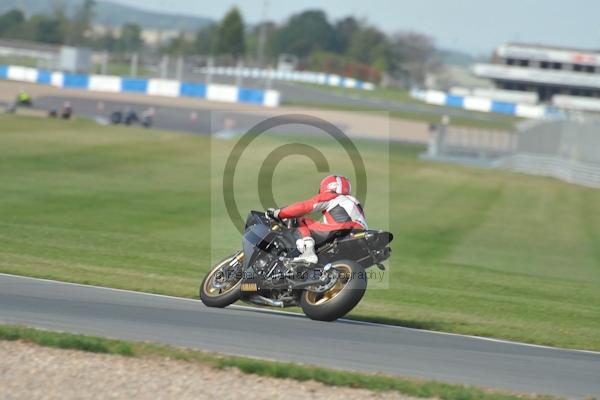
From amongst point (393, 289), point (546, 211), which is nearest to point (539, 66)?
point (546, 211)

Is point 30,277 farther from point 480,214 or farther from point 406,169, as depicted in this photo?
point 406,169

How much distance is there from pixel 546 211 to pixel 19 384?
27.5m

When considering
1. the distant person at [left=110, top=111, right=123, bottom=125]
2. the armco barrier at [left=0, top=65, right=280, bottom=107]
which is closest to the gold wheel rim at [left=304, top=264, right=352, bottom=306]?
the distant person at [left=110, top=111, right=123, bottom=125]

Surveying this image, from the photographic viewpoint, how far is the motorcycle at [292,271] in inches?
432

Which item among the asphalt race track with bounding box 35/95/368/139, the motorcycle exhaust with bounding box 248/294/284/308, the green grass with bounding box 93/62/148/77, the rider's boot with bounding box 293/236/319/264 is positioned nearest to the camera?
Answer: the rider's boot with bounding box 293/236/319/264

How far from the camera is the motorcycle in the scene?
11.0 m

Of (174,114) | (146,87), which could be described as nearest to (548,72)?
(146,87)

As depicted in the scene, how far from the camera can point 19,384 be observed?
7.81 metres

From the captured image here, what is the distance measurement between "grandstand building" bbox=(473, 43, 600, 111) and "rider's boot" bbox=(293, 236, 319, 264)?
12136cm

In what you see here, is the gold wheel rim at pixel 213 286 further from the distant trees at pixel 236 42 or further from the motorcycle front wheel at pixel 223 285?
the distant trees at pixel 236 42

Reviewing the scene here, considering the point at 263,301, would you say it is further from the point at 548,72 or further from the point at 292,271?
the point at 548,72

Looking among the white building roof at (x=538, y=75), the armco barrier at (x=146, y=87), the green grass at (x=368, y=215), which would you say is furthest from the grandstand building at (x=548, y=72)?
the green grass at (x=368, y=215)

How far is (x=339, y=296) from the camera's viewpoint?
10.9m

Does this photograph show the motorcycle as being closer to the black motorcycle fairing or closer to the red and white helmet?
the black motorcycle fairing
